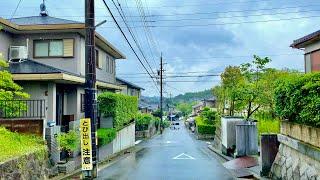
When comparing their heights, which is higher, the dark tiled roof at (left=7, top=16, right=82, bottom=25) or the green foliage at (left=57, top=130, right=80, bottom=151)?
the dark tiled roof at (left=7, top=16, right=82, bottom=25)

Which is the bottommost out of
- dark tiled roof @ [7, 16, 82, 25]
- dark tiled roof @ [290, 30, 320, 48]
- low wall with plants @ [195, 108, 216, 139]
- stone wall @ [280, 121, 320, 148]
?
low wall with plants @ [195, 108, 216, 139]

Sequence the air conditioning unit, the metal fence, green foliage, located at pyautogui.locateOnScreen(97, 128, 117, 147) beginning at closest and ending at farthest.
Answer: the metal fence < the air conditioning unit < green foliage, located at pyautogui.locateOnScreen(97, 128, 117, 147)

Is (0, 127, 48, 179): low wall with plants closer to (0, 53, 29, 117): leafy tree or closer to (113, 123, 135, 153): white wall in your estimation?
(0, 53, 29, 117): leafy tree

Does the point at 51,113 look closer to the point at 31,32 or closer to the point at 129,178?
the point at 31,32

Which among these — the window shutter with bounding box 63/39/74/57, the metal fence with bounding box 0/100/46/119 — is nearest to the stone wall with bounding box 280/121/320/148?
the metal fence with bounding box 0/100/46/119

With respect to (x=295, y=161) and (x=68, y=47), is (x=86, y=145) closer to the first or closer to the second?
(x=295, y=161)

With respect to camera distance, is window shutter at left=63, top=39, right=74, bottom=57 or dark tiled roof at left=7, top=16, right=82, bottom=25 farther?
dark tiled roof at left=7, top=16, right=82, bottom=25

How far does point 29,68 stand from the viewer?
928 inches

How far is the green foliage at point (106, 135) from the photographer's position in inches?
1037

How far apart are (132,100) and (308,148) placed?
1174 inches

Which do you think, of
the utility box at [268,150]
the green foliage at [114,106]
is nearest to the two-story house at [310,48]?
the utility box at [268,150]

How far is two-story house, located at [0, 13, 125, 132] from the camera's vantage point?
23.8m

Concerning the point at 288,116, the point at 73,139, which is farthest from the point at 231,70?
the point at 288,116

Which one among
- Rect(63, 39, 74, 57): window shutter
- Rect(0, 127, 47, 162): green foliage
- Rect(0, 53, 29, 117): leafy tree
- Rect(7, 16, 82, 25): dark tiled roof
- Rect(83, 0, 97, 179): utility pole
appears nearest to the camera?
Rect(0, 127, 47, 162): green foliage
